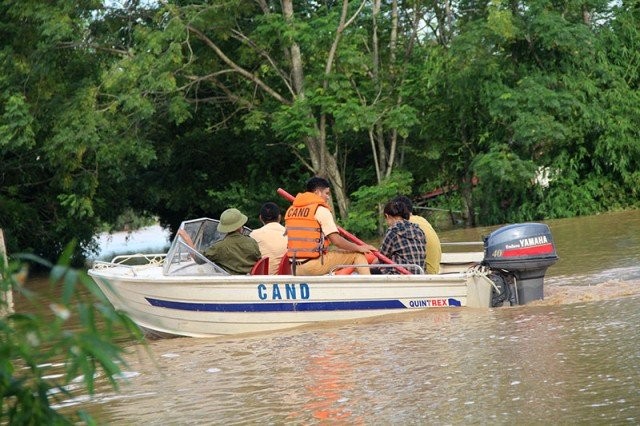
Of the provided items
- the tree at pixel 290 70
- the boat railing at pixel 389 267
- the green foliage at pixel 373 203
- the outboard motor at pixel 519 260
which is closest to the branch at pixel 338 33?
the tree at pixel 290 70

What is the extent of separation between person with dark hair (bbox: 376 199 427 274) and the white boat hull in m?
0.37

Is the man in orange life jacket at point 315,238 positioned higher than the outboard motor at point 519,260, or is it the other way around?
the man in orange life jacket at point 315,238

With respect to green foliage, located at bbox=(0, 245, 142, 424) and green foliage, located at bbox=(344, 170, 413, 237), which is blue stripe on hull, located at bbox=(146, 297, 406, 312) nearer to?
green foliage, located at bbox=(0, 245, 142, 424)

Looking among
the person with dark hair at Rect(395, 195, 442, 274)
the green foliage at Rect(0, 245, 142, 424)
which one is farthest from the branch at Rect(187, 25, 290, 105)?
the green foliage at Rect(0, 245, 142, 424)

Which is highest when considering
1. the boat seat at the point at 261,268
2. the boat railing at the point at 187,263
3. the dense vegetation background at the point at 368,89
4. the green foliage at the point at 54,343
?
the dense vegetation background at the point at 368,89

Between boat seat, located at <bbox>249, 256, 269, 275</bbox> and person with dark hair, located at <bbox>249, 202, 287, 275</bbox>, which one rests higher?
person with dark hair, located at <bbox>249, 202, 287, 275</bbox>

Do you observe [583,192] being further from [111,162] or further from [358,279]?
[358,279]

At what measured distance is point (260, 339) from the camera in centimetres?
1196

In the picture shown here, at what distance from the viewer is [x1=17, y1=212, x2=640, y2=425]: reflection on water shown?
7.96 meters

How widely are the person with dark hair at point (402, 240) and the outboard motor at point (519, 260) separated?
682 millimetres

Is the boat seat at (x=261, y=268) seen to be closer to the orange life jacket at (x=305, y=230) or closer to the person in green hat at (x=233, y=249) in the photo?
the person in green hat at (x=233, y=249)

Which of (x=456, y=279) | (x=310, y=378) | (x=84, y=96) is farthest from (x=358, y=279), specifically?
(x=84, y=96)

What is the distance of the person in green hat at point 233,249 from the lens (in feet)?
41.5

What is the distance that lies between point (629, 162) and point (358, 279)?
59.3 feet
